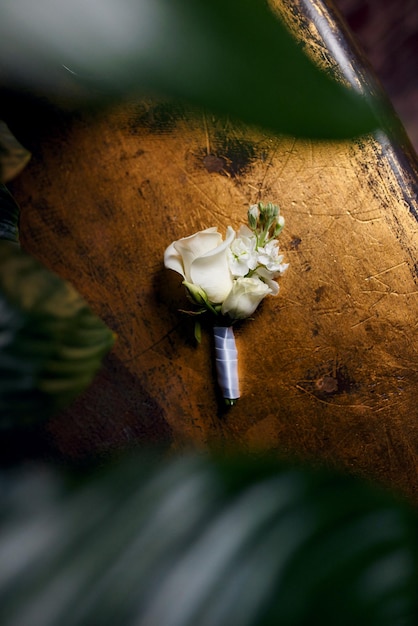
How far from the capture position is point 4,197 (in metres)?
0.54

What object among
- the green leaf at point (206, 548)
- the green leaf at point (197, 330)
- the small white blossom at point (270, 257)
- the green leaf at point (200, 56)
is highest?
the green leaf at point (200, 56)

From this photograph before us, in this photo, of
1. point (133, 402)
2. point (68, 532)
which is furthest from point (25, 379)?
point (133, 402)

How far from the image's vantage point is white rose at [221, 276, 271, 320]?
0.76m

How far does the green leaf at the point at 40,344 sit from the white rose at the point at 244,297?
0.53m

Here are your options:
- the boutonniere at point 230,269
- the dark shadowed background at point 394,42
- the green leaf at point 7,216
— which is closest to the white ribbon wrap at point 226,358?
the boutonniere at point 230,269

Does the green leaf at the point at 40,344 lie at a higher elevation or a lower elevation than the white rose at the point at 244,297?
higher

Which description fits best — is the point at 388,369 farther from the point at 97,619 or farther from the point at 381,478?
the point at 97,619

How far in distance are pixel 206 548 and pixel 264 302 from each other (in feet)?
2.14

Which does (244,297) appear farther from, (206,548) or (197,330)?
(206,548)

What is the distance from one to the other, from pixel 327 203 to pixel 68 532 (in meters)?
0.68

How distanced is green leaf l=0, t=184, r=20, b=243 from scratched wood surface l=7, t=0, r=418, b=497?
0.27 metres

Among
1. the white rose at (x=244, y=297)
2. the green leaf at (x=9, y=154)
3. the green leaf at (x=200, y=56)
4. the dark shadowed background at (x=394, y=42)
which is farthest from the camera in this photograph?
the dark shadowed background at (x=394, y=42)

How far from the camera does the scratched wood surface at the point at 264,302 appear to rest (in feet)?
2.61

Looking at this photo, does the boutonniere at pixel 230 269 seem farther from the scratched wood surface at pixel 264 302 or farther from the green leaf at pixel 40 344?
the green leaf at pixel 40 344
